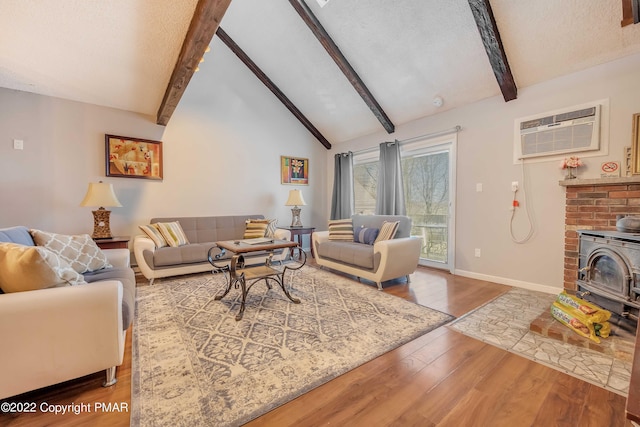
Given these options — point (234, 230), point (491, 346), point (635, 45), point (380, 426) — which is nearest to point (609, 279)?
point (491, 346)

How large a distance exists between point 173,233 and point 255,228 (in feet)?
3.69

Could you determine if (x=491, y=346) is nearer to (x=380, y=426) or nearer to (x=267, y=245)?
(x=380, y=426)

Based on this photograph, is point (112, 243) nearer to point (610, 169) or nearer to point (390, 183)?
point (390, 183)

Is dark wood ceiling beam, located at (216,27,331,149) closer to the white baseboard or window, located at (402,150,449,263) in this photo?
window, located at (402,150,449,263)

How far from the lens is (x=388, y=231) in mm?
3402

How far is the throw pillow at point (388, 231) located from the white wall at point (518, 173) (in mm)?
1002

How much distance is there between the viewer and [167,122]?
388 cm

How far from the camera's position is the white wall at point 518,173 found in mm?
2514

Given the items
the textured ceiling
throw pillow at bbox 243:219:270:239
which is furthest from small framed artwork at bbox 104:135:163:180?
throw pillow at bbox 243:219:270:239

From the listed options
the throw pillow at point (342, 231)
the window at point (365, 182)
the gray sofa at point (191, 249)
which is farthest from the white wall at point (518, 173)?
the gray sofa at point (191, 249)

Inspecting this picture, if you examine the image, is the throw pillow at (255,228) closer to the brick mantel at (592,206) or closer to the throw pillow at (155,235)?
the throw pillow at (155,235)

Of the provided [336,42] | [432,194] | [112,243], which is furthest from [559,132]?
[112,243]

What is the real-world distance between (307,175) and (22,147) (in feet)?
13.2

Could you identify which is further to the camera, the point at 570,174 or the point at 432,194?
the point at 432,194
